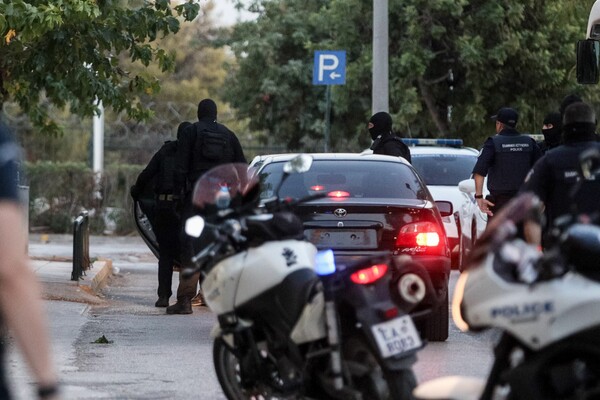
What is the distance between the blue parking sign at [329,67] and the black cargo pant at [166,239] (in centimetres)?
947

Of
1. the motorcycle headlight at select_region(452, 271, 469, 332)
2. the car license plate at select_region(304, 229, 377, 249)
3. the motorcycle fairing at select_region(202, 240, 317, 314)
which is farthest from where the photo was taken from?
the car license plate at select_region(304, 229, 377, 249)

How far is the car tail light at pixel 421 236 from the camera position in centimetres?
1125

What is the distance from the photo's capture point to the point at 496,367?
18.8 ft

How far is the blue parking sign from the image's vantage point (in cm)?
2397

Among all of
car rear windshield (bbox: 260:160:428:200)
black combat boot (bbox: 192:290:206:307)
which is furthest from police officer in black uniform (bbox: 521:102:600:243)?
black combat boot (bbox: 192:290:206:307)

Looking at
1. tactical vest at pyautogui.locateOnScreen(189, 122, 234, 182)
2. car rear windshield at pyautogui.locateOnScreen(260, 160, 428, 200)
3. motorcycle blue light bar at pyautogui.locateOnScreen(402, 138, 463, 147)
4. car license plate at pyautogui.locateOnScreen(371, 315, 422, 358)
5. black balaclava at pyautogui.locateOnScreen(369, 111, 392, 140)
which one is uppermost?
black balaclava at pyautogui.locateOnScreen(369, 111, 392, 140)

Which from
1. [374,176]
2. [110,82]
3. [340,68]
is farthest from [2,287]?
[340,68]

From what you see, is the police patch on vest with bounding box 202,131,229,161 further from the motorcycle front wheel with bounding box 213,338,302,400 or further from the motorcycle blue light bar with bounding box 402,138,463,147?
the motorcycle blue light bar with bounding box 402,138,463,147

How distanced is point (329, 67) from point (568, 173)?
1561 cm

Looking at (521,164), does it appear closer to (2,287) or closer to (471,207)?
(471,207)

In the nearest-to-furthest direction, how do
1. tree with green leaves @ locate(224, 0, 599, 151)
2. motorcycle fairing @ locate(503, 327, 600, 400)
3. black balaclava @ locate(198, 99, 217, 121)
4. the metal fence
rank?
motorcycle fairing @ locate(503, 327, 600, 400)
black balaclava @ locate(198, 99, 217, 121)
the metal fence
tree with green leaves @ locate(224, 0, 599, 151)

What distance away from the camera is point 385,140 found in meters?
15.3

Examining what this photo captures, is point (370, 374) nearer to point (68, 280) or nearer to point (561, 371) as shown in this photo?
point (561, 371)

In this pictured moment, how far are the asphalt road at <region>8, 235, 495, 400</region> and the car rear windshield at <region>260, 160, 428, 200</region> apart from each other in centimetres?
118
